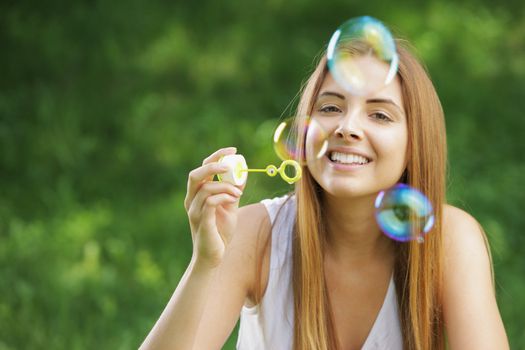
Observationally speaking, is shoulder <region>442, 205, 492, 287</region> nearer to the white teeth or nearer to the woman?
the woman

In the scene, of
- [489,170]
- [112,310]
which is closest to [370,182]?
Answer: [112,310]

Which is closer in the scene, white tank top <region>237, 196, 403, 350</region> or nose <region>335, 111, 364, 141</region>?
nose <region>335, 111, 364, 141</region>

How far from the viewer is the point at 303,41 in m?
4.61

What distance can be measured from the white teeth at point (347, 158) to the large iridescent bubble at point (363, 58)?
0.15 m

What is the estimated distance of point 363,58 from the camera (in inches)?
83.1

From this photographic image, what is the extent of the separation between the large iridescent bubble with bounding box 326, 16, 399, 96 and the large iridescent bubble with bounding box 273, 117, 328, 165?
12cm

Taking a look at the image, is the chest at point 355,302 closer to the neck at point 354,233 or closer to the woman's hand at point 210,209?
the neck at point 354,233

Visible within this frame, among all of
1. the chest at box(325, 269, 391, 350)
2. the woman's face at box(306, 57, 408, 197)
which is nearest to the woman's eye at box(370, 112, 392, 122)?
the woman's face at box(306, 57, 408, 197)

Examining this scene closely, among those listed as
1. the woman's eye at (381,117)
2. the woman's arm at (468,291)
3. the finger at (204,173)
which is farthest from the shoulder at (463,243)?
the finger at (204,173)

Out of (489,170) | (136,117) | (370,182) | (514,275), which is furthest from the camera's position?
(136,117)

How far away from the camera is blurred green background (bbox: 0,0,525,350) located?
3.25m

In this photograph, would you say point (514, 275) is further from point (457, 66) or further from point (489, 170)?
point (457, 66)

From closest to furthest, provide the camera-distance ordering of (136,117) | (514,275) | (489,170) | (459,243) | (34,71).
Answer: (459,243) < (514,275) < (489,170) < (136,117) < (34,71)

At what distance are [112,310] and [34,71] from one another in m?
1.87
